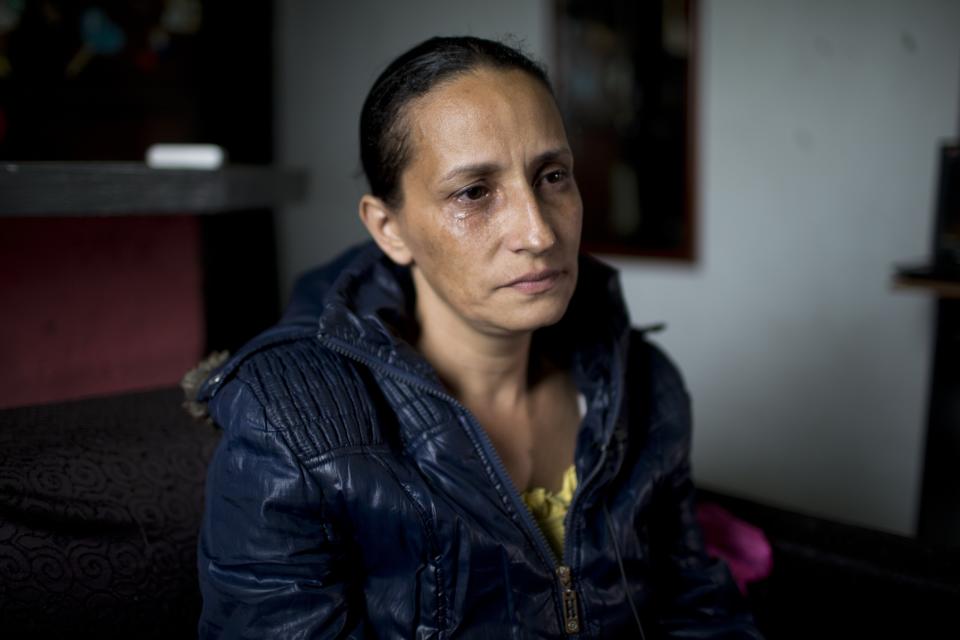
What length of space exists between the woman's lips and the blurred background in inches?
39.7

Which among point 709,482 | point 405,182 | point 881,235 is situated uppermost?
point 405,182

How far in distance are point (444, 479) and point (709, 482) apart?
223 cm

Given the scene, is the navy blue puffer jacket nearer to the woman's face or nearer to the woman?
the woman

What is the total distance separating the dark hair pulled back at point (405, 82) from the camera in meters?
1.17

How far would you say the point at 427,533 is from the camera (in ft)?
3.52

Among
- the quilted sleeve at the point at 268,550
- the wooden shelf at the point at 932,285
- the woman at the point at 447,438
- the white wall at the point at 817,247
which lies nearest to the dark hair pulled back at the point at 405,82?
the woman at the point at 447,438

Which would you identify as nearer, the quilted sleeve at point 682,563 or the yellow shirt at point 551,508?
the yellow shirt at point 551,508

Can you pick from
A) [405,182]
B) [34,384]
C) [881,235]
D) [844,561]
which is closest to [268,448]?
[405,182]

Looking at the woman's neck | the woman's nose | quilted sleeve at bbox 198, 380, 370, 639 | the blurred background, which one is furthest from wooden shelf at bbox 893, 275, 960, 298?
quilted sleeve at bbox 198, 380, 370, 639

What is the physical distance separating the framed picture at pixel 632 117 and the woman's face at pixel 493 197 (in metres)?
1.81

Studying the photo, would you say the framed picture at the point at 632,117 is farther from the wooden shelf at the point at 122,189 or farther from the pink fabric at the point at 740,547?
the pink fabric at the point at 740,547

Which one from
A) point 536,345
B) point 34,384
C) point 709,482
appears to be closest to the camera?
point 536,345

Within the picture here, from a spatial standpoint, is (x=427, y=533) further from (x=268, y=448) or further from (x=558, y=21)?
(x=558, y=21)

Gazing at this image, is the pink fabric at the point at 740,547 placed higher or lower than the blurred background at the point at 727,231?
lower
